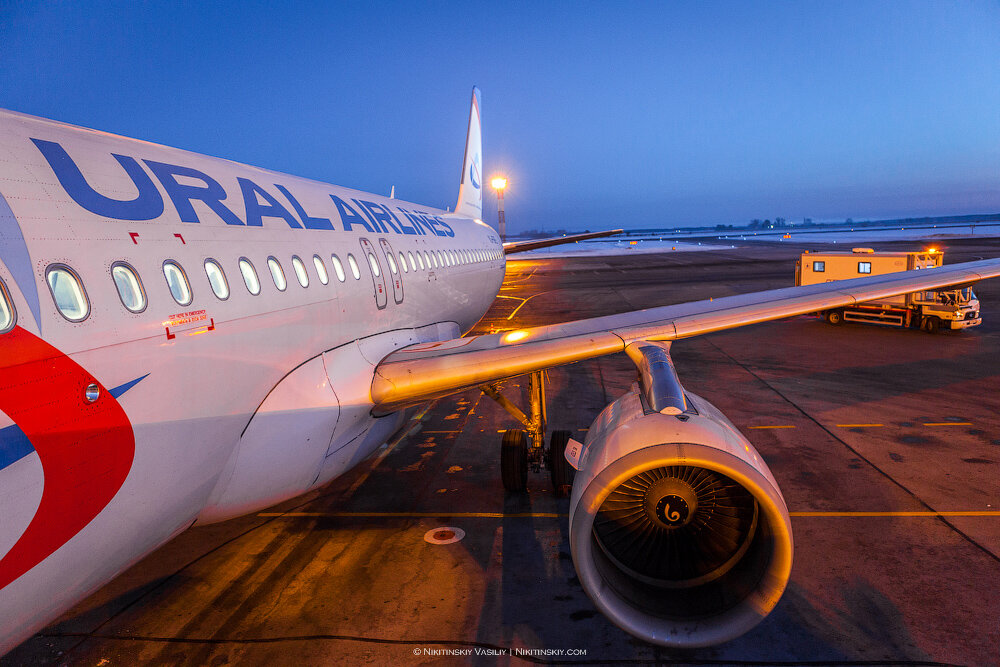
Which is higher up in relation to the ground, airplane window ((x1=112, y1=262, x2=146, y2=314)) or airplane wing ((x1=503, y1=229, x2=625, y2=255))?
airplane window ((x1=112, y1=262, x2=146, y2=314))

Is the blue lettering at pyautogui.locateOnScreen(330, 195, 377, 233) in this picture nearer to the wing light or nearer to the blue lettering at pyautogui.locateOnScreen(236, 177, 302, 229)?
the blue lettering at pyautogui.locateOnScreen(236, 177, 302, 229)

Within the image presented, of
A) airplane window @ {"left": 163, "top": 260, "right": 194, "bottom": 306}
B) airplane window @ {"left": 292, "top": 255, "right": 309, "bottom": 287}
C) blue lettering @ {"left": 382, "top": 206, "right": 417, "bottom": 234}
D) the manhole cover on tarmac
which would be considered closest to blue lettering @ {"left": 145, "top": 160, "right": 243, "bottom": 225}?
airplane window @ {"left": 163, "top": 260, "right": 194, "bottom": 306}

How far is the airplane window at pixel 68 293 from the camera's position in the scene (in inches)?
131

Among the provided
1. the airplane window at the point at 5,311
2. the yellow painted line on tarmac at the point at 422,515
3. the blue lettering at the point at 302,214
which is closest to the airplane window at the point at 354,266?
the blue lettering at the point at 302,214

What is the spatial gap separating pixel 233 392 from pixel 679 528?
381 cm

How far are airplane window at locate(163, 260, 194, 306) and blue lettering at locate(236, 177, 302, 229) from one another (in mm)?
1236

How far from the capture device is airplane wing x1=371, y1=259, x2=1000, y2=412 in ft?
20.4

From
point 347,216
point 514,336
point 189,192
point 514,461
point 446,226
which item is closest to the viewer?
point 189,192

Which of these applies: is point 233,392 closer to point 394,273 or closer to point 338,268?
point 338,268

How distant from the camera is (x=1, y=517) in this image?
287 cm

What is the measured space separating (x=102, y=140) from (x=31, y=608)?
10.9 ft

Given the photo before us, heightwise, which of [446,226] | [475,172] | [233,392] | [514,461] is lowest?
[514,461]

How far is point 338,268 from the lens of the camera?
6.66m

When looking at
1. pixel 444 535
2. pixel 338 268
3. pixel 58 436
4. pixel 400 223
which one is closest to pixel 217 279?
pixel 58 436
